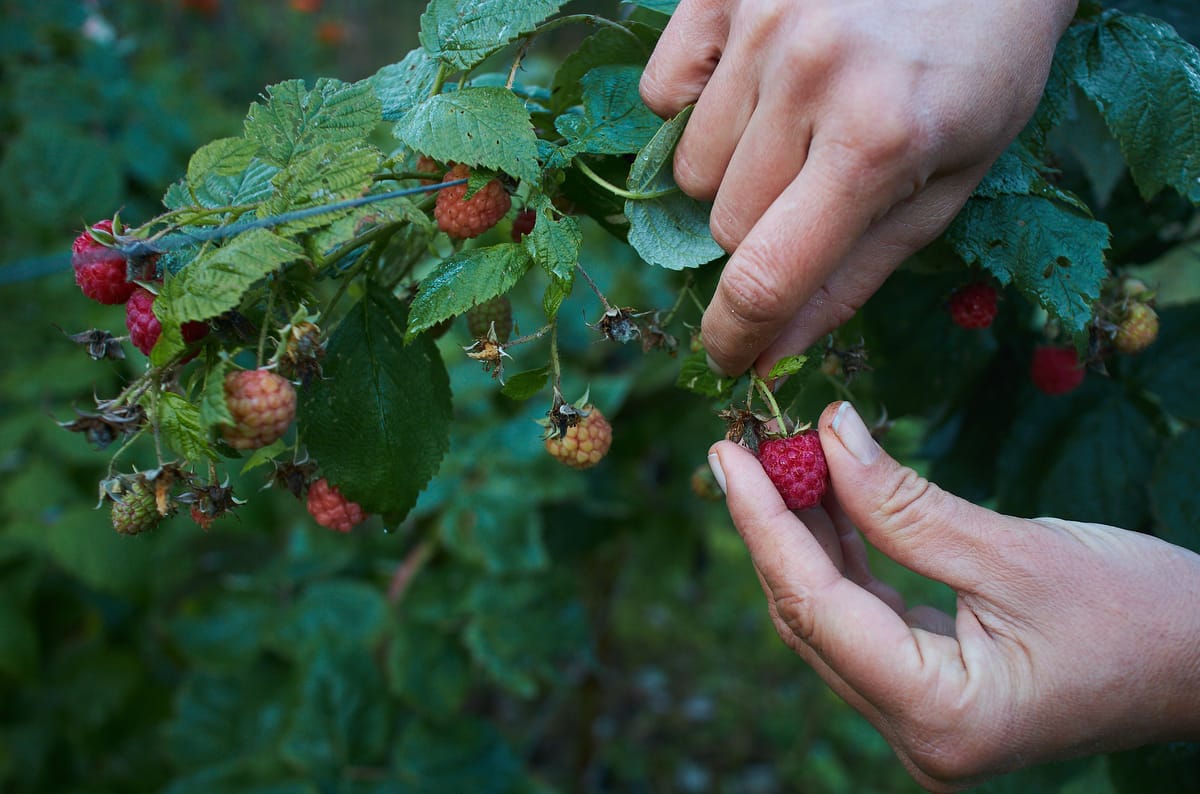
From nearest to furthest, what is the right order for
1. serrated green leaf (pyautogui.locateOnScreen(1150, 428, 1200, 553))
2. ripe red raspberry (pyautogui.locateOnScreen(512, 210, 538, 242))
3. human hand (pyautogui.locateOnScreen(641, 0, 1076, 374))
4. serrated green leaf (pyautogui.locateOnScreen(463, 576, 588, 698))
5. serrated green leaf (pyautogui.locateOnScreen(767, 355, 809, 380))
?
1. human hand (pyautogui.locateOnScreen(641, 0, 1076, 374))
2. serrated green leaf (pyautogui.locateOnScreen(767, 355, 809, 380))
3. ripe red raspberry (pyautogui.locateOnScreen(512, 210, 538, 242))
4. serrated green leaf (pyautogui.locateOnScreen(1150, 428, 1200, 553))
5. serrated green leaf (pyautogui.locateOnScreen(463, 576, 588, 698))

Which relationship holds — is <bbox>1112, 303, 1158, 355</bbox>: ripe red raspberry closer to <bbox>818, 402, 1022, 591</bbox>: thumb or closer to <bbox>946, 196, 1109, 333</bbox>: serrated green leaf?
<bbox>946, 196, 1109, 333</bbox>: serrated green leaf

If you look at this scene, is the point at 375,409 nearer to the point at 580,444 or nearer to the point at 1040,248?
the point at 580,444

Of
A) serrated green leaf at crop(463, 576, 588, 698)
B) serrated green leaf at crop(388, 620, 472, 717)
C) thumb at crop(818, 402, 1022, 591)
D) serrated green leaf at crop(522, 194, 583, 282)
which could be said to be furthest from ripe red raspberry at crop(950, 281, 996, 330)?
serrated green leaf at crop(388, 620, 472, 717)

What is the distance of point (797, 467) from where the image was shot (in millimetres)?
770

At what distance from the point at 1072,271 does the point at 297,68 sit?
12.1 ft

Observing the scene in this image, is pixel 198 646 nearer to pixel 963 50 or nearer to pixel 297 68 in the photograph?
pixel 963 50

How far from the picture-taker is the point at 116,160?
2197mm

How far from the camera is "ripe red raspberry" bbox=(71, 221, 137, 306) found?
2.29 ft

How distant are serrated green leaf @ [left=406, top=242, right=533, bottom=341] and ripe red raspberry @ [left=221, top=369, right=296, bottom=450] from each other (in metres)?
0.12

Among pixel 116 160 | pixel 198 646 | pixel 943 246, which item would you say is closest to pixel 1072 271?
pixel 943 246

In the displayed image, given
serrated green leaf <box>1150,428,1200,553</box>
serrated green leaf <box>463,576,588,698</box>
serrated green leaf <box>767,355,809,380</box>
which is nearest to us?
serrated green leaf <box>767,355,809,380</box>

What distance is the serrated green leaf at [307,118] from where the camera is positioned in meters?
0.75

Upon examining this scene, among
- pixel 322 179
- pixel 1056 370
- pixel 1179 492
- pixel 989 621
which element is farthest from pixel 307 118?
pixel 1179 492

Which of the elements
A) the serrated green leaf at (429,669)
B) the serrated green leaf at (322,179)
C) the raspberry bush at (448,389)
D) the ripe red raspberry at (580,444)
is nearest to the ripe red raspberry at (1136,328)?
the raspberry bush at (448,389)
